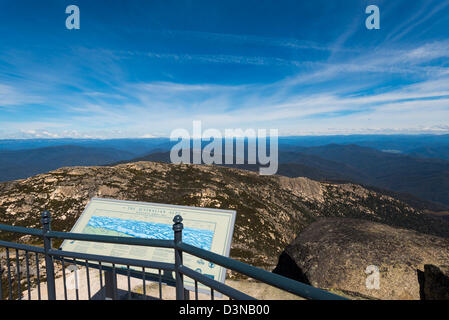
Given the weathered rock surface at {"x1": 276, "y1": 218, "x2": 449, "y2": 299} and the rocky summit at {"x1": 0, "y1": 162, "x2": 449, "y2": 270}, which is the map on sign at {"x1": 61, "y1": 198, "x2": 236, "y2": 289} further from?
the rocky summit at {"x1": 0, "y1": 162, "x2": 449, "y2": 270}

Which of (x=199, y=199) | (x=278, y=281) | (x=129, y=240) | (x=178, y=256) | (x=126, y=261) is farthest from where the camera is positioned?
(x=199, y=199)

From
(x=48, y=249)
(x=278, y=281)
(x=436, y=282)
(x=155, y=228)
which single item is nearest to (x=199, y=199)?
(x=155, y=228)

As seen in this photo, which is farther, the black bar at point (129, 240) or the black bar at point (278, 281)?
the black bar at point (129, 240)

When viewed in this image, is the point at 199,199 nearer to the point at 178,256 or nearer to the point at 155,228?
the point at 155,228

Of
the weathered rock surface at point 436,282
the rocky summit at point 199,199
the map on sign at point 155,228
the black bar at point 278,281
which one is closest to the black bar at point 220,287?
the black bar at point 278,281

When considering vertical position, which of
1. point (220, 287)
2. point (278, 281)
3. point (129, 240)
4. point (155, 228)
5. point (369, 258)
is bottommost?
point (369, 258)

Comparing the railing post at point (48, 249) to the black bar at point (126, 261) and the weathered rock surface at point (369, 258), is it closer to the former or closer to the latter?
the black bar at point (126, 261)

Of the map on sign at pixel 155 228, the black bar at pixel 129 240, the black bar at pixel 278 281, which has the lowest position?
the map on sign at pixel 155 228
